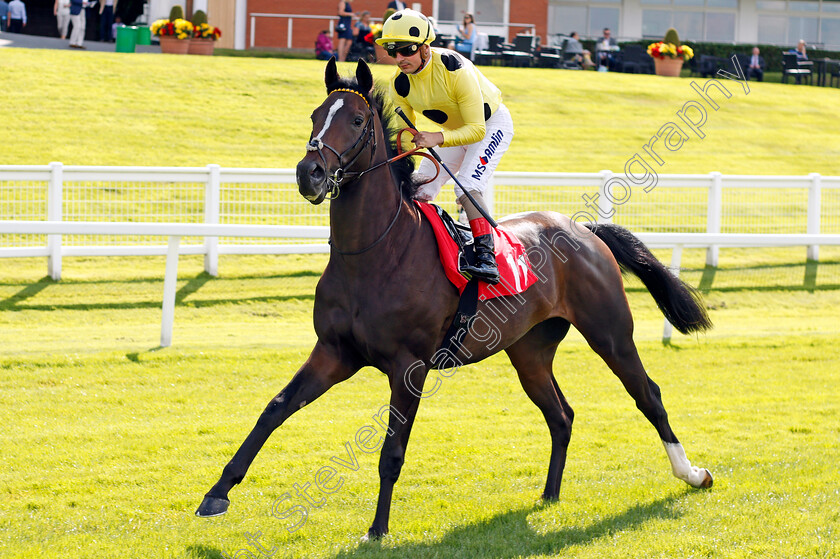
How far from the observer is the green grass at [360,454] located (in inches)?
159

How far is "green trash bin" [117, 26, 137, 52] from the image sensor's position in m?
19.9

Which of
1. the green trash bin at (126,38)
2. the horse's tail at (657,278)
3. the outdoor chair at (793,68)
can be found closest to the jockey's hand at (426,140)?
the horse's tail at (657,278)

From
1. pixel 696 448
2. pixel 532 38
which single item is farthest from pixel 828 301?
pixel 532 38

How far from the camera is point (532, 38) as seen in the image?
24.1 m

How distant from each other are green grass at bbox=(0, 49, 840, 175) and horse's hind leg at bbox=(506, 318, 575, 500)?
9.11 metres

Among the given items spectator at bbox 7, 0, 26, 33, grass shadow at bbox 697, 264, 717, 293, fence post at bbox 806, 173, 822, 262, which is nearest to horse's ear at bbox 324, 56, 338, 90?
grass shadow at bbox 697, 264, 717, 293

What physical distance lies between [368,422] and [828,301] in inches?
273

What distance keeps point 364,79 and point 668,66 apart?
21.7 meters

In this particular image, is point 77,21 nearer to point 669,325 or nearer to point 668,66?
point 668,66

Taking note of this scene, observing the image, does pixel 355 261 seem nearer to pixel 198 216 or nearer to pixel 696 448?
pixel 696 448

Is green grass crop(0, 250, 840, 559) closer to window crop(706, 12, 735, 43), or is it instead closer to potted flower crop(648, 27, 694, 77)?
potted flower crop(648, 27, 694, 77)

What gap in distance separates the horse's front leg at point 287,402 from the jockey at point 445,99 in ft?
2.52

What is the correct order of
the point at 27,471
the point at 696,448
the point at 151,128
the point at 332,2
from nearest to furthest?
the point at 27,471, the point at 696,448, the point at 151,128, the point at 332,2

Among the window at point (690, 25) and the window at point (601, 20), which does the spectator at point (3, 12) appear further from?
the window at point (690, 25)
